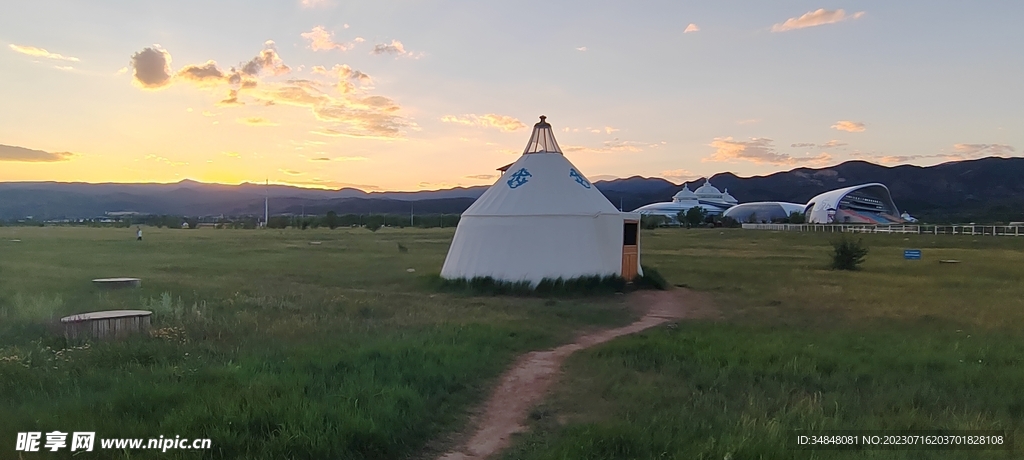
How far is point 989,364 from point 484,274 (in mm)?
→ 11102

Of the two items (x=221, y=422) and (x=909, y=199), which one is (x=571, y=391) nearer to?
(x=221, y=422)

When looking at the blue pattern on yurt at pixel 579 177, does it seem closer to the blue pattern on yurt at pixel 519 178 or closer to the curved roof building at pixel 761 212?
the blue pattern on yurt at pixel 519 178

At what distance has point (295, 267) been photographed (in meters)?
22.7

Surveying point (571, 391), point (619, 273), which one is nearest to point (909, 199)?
point (619, 273)

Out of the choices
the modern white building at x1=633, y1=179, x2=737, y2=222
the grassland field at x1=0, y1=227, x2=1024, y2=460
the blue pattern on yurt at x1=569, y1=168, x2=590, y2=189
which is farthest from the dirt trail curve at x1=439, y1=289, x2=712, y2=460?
the modern white building at x1=633, y1=179, x2=737, y2=222

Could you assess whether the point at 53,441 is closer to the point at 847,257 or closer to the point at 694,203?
the point at 847,257

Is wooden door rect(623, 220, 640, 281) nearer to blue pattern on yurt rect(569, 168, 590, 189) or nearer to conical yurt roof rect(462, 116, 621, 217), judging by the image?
conical yurt roof rect(462, 116, 621, 217)

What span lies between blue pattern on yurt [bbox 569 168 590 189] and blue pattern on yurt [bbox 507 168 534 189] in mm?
1213

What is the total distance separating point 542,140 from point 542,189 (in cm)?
215

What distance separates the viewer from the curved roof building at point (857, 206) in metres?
90.6

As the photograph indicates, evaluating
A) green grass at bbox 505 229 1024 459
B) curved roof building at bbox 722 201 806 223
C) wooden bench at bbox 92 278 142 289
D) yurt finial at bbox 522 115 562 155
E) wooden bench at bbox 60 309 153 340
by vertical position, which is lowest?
green grass at bbox 505 229 1024 459

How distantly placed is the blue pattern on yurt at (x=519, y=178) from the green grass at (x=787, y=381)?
6.93 metres

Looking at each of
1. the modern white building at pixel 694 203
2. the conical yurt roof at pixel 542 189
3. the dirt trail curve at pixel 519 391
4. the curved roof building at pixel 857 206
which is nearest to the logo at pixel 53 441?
the dirt trail curve at pixel 519 391

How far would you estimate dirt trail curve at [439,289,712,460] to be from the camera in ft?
17.3
